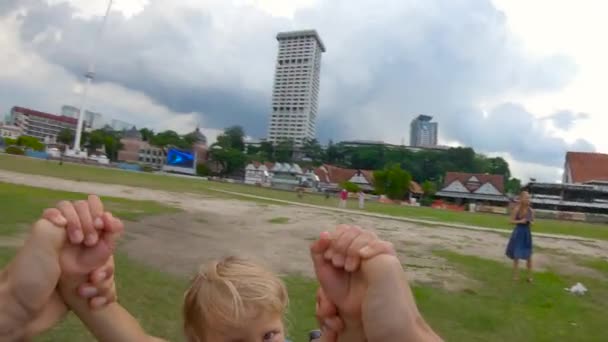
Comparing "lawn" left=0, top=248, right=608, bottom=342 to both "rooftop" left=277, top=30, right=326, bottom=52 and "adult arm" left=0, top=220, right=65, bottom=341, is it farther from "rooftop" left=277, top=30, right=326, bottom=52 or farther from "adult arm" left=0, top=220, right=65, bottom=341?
"rooftop" left=277, top=30, right=326, bottom=52

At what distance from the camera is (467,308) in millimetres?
5141

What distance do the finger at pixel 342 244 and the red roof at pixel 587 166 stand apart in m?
69.3

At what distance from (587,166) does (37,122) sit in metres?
148

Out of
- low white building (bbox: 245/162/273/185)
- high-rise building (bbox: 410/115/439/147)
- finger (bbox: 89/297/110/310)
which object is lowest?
finger (bbox: 89/297/110/310)

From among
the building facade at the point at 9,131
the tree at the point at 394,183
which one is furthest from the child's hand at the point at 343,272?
the building facade at the point at 9,131

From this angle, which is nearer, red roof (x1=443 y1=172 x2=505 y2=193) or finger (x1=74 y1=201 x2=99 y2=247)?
finger (x1=74 y1=201 x2=99 y2=247)

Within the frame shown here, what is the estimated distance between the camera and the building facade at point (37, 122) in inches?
5758

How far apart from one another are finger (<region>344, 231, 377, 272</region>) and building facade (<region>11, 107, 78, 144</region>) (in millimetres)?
159466

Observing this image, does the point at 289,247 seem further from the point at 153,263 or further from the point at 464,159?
the point at 464,159

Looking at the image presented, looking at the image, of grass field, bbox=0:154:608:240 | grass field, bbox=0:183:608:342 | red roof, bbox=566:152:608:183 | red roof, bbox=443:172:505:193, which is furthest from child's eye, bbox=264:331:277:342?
red roof, bbox=566:152:608:183

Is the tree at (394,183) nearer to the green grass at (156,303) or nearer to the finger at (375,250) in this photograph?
the green grass at (156,303)

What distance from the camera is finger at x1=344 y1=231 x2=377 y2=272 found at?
96 centimetres

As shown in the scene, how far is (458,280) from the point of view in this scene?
6789 mm

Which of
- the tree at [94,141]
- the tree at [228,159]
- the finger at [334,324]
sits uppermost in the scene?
the tree at [94,141]
